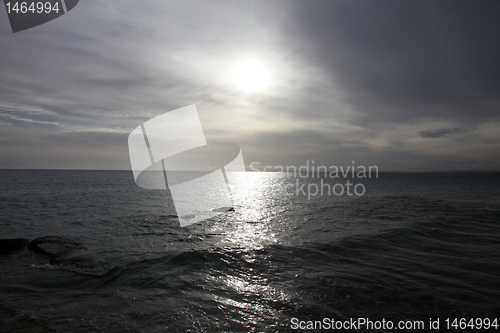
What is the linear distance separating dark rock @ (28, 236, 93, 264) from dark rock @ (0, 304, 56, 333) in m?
5.41

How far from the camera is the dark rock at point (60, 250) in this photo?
436 inches

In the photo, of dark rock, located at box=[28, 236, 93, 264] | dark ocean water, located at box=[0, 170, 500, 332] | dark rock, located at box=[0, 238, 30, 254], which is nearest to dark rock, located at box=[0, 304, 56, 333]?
dark ocean water, located at box=[0, 170, 500, 332]

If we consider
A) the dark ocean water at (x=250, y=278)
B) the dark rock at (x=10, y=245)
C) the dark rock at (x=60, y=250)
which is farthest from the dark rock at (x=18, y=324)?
the dark rock at (x=10, y=245)

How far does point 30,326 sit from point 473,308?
12.5m

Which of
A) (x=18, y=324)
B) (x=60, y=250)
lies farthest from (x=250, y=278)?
(x=60, y=250)

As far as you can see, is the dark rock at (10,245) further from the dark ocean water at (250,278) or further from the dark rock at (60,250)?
the dark ocean water at (250,278)

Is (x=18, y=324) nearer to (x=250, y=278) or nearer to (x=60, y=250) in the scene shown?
(x=250, y=278)

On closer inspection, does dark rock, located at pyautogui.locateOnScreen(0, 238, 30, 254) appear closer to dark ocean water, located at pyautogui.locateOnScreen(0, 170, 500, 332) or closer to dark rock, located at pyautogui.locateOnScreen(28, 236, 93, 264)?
dark rock, located at pyautogui.locateOnScreen(28, 236, 93, 264)

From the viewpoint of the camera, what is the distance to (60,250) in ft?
39.6

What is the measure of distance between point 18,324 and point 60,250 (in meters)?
7.84

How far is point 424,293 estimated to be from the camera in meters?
8.29

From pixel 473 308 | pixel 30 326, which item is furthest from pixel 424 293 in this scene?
pixel 30 326

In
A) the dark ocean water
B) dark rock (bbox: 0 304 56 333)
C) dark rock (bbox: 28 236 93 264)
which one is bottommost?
the dark ocean water

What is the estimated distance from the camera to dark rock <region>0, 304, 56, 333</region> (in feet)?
17.5
